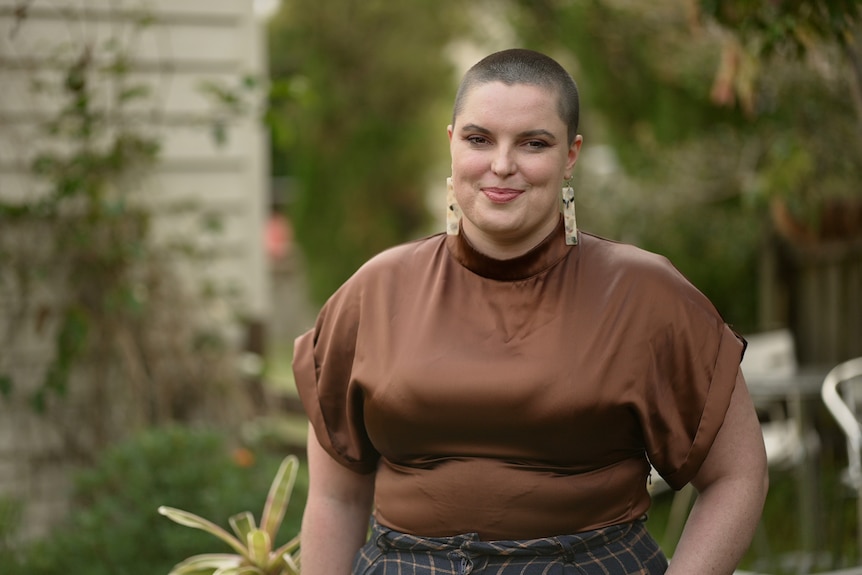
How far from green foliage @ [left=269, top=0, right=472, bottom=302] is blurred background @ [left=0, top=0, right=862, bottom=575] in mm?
5386

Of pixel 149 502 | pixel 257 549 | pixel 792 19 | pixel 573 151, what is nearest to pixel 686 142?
pixel 792 19

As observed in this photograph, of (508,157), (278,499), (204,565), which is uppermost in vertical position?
(508,157)

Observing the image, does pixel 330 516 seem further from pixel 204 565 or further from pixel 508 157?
pixel 508 157

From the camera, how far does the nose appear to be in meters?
1.78

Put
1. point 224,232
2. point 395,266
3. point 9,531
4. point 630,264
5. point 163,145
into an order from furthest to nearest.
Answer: point 224,232 < point 163,145 < point 9,531 < point 395,266 < point 630,264

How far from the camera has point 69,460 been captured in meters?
4.96

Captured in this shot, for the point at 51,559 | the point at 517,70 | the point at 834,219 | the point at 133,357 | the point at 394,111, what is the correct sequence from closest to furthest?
the point at 517,70
the point at 51,559
the point at 133,357
the point at 834,219
the point at 394,111

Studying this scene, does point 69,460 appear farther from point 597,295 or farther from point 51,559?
point 597,295

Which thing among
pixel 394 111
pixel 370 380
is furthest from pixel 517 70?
pixel 394 111

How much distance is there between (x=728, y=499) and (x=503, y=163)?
0.63m

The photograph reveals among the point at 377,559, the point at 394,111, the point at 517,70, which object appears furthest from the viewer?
the point at 394,111

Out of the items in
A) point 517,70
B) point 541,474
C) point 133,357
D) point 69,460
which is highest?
point 517,70

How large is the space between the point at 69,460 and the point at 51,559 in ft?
3.44

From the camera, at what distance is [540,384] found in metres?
1.78
